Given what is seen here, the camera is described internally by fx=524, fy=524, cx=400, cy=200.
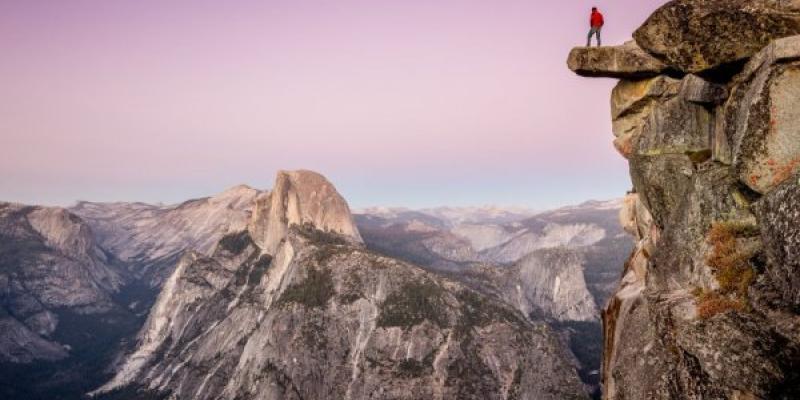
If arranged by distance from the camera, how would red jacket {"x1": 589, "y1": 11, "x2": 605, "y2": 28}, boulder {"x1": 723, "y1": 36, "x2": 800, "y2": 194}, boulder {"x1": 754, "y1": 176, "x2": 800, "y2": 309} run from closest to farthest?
boulder {"x1": 754, "y1": 176, "x2": 800, "y2": 309}
boulder {"x1": 723, "y1": 36, "x2": 800, "y2": 194}
red jacket {"x1": 589, "y1": 11, "x2": 605, "y2": 28}

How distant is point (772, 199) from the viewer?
2039 cm

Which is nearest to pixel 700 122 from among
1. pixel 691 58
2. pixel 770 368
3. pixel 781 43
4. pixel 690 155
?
pixel 690 155

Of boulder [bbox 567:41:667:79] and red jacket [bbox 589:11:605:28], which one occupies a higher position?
red jacket [bbox 589:11:605:28]

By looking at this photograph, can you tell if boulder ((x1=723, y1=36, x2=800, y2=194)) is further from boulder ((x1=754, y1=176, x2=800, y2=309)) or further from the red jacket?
the red jacket

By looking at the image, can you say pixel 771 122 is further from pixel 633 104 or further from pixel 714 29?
pixel 633 104

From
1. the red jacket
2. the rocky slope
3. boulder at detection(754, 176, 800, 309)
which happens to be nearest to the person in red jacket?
the red jacket

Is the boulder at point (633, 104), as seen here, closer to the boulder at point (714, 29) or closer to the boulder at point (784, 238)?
the boulder at point (714, 29)

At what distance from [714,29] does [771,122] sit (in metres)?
6.60

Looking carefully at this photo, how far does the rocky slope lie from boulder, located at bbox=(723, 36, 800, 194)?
44 millimetres

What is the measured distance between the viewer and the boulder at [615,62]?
32.8m

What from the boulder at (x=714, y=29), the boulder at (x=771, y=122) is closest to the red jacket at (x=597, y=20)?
the boulder at (x=714, y=29)

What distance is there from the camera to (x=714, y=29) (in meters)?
25.8

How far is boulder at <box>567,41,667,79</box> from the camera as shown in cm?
3275

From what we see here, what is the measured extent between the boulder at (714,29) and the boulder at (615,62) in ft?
9.61
